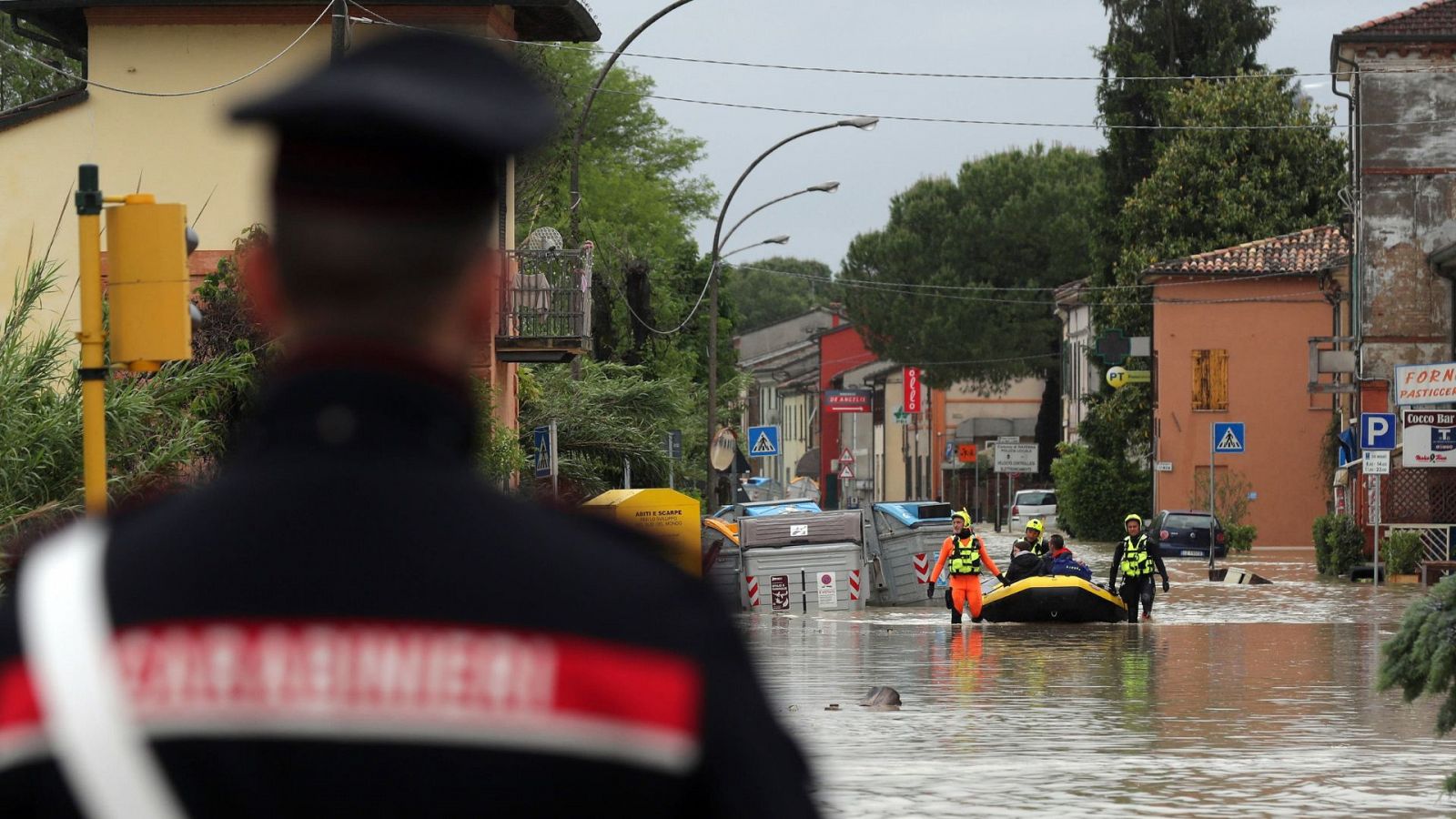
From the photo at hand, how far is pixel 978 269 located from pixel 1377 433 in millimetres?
53513

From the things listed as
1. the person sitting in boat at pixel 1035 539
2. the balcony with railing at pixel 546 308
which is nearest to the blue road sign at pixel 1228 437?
the person sitting in boat at pixel 1035 539

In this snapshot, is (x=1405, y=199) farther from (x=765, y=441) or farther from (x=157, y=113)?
(x=157, y=113)

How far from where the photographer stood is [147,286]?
30.4ft

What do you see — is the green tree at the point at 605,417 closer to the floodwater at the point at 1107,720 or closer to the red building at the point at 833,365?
the floodwater at the point at 1107,720

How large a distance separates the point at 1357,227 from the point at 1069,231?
143ft

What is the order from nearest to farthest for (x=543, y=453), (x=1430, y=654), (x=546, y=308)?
(x=1430, y=654)
(x=543, y=453)
(x=546, y=308)

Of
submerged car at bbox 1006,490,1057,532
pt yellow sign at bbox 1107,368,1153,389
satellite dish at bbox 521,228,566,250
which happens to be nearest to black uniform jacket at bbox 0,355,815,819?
satellite dish at bbox 521,228,566,250

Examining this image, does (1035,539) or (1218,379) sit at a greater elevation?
(1218,379)

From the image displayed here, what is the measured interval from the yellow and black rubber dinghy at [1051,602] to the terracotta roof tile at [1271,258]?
36085mm

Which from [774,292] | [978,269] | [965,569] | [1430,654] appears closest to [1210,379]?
[978,269]

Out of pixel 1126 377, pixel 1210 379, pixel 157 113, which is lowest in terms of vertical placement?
pixel 1210 379

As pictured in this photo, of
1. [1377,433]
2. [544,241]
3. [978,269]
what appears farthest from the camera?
[978,269]

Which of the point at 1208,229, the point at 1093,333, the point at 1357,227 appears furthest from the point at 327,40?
the point at 1093,333

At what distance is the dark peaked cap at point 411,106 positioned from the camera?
6.01 feet
